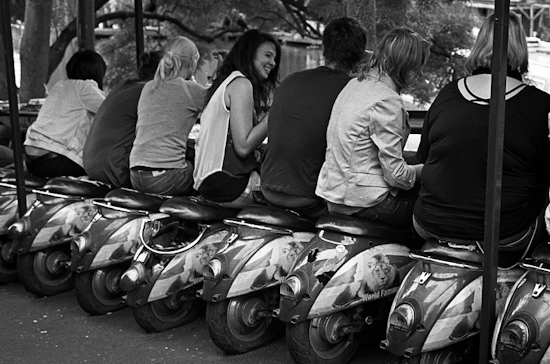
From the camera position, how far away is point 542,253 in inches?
151

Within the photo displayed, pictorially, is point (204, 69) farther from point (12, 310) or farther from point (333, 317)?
point (333, 317)

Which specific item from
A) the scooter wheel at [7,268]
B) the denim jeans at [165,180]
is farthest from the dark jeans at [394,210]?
the scooter wheel at [7,268]

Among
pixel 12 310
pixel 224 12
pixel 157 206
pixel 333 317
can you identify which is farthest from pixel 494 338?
pixel 224 12

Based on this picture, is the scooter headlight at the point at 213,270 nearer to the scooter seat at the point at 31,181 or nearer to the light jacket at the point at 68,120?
the light jacket at the point at 68,120

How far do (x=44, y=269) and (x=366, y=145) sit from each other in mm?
2574

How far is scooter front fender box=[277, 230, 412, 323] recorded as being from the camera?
4.43 metres

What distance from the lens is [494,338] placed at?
3877mm

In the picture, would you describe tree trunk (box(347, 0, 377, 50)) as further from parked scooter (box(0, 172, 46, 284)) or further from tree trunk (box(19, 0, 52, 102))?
tree trunk (box(19, 0, 52, 102))

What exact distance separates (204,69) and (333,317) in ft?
23.0

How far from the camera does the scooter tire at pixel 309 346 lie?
449cm

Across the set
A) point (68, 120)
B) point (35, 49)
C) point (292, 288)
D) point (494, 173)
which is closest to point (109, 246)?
point (68, 120)

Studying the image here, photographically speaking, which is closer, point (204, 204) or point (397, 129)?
point (397, 129)

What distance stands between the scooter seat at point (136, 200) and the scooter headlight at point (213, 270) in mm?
901

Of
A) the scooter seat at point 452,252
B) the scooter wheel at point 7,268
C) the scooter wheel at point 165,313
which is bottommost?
the scooter wheel at point 7,268
